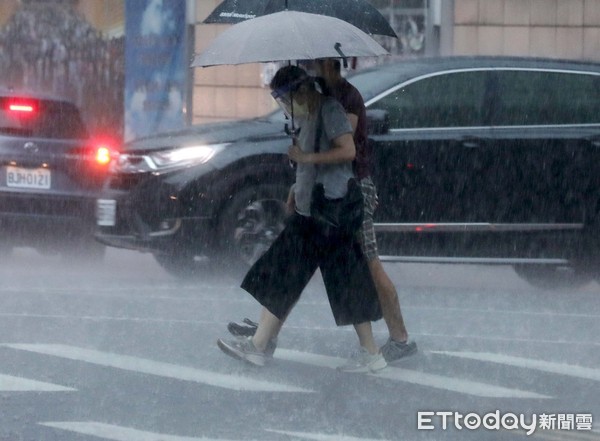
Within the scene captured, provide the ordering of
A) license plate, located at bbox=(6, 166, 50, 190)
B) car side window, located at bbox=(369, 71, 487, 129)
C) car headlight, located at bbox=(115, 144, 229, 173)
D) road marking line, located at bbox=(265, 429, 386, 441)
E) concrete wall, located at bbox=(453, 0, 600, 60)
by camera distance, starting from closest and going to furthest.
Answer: road marking line, located at bbox=(265, 429, 386, 441) < car headlight, located at bbox=(115, 144, 229, 173) < car side window, located at bbox=(369, 71, 487, 129) < license plate, located at bbox=(6, 166, 50, 190) < concrete wall, located at bbox=(453, 0, 600, 60)

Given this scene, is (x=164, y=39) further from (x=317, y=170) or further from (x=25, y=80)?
(x=317, y=170)

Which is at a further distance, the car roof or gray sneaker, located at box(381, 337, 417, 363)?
the car roof

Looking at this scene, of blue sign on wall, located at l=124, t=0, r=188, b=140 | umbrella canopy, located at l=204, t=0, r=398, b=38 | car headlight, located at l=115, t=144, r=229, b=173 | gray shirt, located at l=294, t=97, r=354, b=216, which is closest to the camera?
gray shirt, located at l=294, t=97, r=354, b=216

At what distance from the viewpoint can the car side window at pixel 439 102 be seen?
432 inches

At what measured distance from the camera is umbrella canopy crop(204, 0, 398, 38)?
8266 mm

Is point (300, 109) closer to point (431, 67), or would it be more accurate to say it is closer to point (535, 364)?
point (535, 364)

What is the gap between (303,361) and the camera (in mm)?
7949

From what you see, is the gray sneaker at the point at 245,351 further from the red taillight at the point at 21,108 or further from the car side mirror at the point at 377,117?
the red taillight at the point at 21,108

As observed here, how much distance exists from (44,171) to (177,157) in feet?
5.81

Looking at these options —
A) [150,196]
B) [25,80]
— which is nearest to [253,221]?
[150,196]

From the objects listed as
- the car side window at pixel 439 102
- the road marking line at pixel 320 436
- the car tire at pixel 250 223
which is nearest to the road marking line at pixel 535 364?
the road marking line at pixel 320 436

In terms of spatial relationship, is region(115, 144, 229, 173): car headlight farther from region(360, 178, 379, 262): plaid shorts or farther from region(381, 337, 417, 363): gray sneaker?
region(381, 337, 417, 363): gray sneaker

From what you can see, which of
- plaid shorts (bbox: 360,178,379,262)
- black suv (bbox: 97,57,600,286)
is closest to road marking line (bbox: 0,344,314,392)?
plaid shorts (bbox: 360,178,379,262)

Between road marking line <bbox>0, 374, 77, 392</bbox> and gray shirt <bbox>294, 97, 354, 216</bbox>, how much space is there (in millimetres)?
1526
